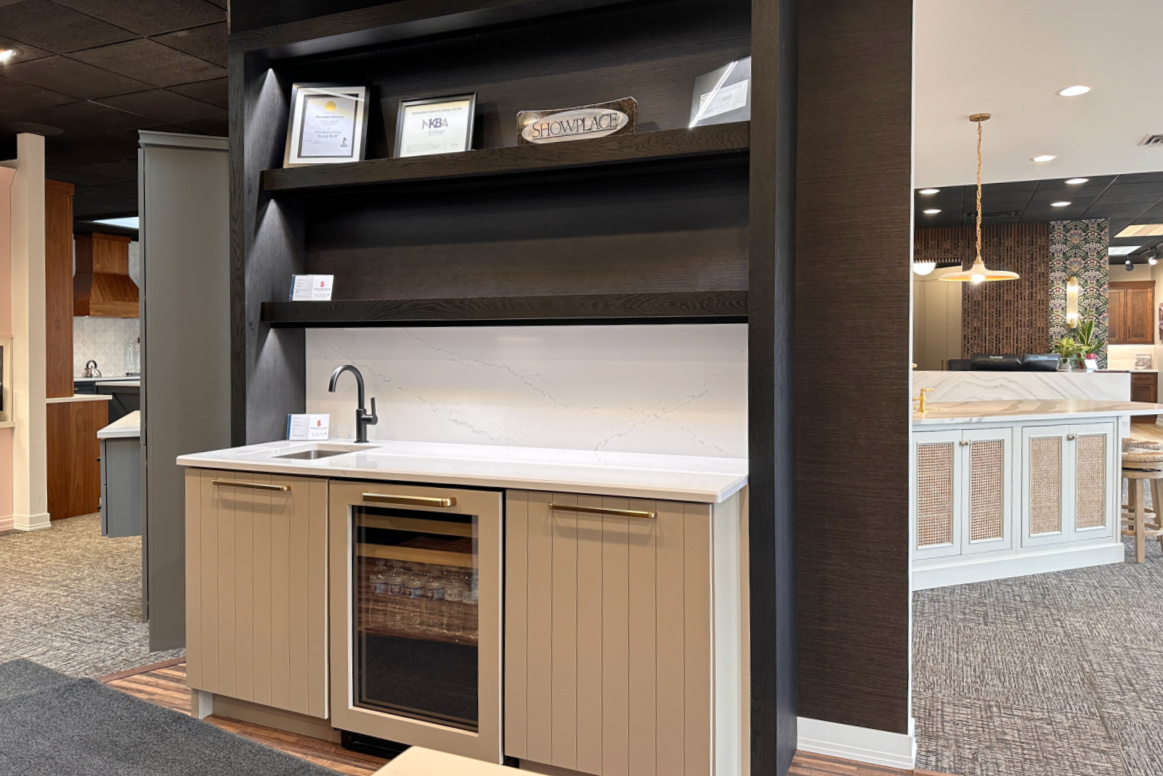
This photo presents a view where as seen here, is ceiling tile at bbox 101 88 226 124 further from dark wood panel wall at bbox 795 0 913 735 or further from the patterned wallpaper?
the patterned wallpaper

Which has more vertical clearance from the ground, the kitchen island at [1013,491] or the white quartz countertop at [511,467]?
the white quartz countertop at [511,467]

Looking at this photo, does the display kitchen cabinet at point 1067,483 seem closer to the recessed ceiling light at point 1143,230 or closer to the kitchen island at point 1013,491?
the kitchen island at point 1013,491

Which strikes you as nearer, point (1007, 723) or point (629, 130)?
point (629, 130)

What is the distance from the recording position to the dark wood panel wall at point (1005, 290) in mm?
10531

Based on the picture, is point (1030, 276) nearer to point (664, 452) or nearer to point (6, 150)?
point (664, 452)

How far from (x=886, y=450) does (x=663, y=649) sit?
0.92m

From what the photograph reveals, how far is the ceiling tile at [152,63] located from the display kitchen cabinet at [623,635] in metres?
3.24

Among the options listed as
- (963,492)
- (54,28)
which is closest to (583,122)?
(54,28)

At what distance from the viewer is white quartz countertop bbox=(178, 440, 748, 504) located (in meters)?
2.05

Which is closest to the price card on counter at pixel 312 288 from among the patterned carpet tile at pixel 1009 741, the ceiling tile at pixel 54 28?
the ceiling tile at pixel 54 28

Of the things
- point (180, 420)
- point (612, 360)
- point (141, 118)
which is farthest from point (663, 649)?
point (141, 118)

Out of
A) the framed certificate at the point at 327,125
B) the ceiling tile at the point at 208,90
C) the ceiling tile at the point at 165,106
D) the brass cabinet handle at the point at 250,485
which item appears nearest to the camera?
the brass cabinet handle at the point at 250,485

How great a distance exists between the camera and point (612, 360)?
2670 mm

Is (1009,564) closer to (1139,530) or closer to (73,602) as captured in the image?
(1139,530)
